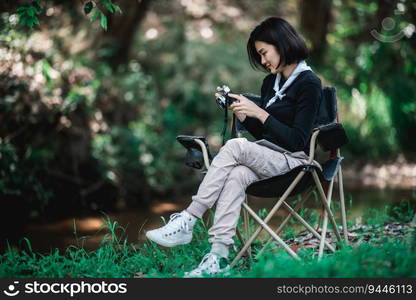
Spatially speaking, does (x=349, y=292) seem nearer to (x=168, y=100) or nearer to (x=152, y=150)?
(x=152, y=150)

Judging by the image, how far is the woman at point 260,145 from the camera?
2598mm

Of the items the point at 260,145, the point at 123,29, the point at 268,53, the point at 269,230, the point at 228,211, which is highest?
the point at 123,29

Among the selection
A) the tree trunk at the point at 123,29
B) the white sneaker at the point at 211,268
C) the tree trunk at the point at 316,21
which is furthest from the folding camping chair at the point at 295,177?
the tree trunk at the point at 316,21

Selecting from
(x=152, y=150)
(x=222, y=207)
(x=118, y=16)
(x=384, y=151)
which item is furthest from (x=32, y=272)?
(x=384, y=151)

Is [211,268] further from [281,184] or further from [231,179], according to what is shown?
[281,184]

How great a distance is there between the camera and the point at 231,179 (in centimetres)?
264

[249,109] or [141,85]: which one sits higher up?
[141,85]

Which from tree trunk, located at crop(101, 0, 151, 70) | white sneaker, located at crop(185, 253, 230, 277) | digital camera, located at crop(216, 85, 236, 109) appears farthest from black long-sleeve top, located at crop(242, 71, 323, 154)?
tree trunk, located at crop(101, 0, 151, 70)

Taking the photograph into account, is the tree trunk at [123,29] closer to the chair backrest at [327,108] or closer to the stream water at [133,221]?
the stream water at [133,221]

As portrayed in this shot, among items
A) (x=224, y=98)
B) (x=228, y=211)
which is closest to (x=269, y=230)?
(x=228, y=211)

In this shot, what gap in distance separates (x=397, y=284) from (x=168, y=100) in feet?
24.4

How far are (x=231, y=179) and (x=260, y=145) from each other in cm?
28

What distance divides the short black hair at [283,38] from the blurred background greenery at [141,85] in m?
0.86

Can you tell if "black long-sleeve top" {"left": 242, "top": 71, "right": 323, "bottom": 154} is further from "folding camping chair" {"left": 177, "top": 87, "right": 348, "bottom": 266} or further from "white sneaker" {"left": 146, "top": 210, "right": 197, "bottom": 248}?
"white sneaker" {"left": 146, "top": 210, "right": 197, "bottom": 248}
